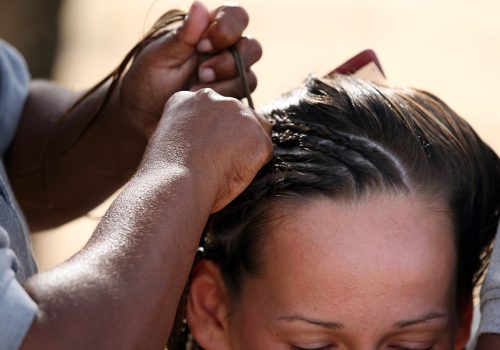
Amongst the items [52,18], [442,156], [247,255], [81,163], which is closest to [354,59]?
[442,156]

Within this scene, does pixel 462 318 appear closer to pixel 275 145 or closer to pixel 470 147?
pixel 470 147

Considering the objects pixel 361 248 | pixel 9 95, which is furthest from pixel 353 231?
pixel 9 95

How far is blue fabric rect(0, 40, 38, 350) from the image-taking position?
1.68m

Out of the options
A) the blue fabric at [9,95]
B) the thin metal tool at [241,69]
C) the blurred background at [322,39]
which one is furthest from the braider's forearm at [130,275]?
the blurred background at [322,39]

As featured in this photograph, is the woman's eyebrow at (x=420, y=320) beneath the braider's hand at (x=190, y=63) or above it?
beneath

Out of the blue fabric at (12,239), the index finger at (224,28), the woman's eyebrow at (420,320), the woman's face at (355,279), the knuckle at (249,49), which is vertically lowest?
the woman's eyebrow at (420,320)

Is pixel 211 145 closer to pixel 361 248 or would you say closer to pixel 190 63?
pixel 361 248

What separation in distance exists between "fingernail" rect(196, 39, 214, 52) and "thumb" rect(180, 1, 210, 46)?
0.5 inches

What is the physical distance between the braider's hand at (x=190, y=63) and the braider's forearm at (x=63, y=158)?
164 millimetres

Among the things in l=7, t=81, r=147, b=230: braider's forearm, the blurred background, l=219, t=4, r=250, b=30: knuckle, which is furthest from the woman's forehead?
the blurred background

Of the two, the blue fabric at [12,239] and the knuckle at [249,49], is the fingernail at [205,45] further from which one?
the blue fabric at [12,239]

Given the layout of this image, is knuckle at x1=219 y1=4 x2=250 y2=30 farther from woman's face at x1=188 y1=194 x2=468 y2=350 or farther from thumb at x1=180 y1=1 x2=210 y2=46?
woman's face at x1=188 y1=194 x2=468 y2=350

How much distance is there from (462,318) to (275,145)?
0.56 m

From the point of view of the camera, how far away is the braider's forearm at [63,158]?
2775 mm
